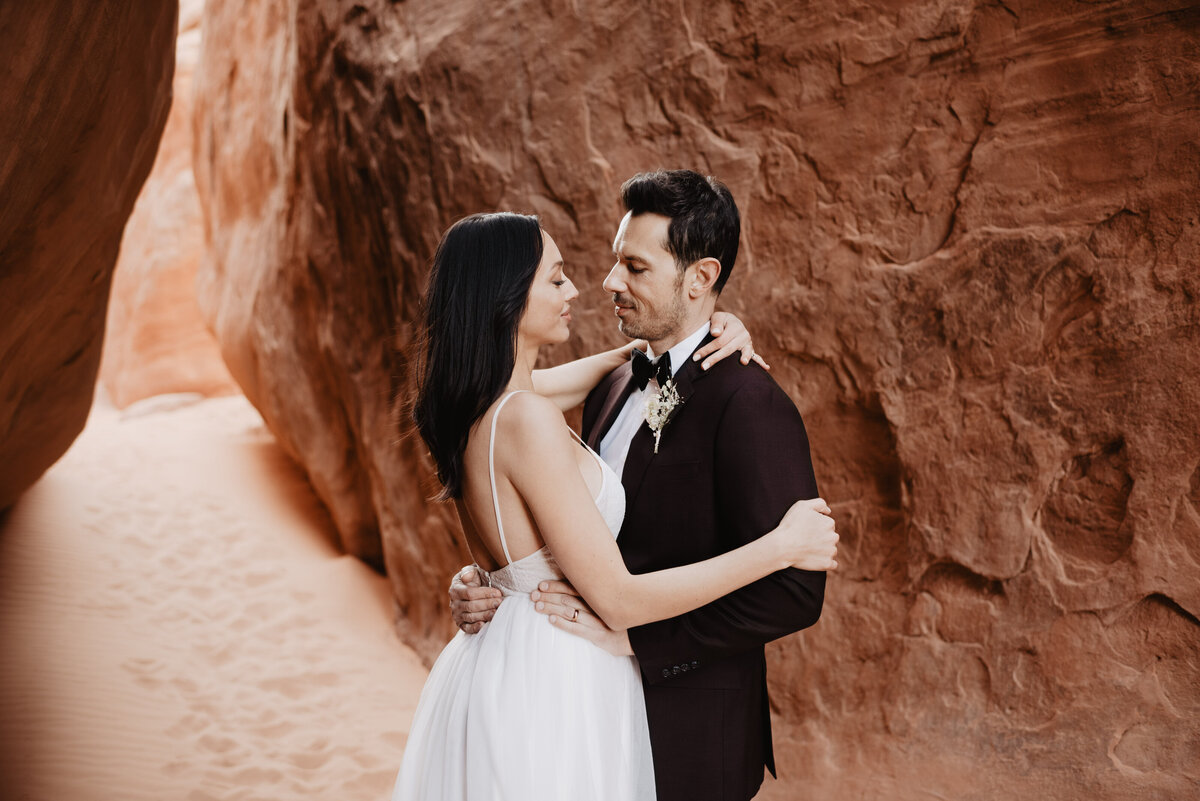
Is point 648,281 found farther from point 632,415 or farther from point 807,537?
point 807,537

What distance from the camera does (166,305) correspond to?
15.8m

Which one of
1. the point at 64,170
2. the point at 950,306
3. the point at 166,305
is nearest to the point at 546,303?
the point at 950,306

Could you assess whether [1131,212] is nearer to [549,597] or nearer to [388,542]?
[549,597]

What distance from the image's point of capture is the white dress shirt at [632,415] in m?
2.45

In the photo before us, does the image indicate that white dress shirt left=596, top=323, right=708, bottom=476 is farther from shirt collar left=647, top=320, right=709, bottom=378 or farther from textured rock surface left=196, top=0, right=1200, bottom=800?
textured rock surface left=196, top=0, right=1200, bottom=800

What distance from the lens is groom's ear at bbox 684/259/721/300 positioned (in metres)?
2.45

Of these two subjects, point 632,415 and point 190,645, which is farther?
point 190,645

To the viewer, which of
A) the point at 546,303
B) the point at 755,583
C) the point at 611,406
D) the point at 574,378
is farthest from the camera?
the point at 574,378

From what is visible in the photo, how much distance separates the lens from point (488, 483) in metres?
2.11

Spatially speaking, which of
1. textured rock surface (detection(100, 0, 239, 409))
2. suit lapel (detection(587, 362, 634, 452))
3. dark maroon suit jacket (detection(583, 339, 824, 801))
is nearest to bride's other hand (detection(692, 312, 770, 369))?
dark maroon suit jacket (detection(583, 339, 824, 801))

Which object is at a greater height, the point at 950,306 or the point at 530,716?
the point at 950,306

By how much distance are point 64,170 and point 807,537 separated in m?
3.00

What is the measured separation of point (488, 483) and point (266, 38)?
7.45 metres

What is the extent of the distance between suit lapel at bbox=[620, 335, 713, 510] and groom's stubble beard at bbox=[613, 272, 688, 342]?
14cm
